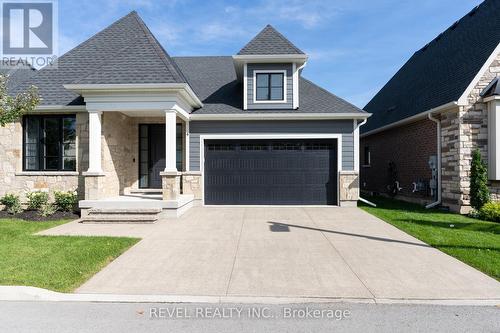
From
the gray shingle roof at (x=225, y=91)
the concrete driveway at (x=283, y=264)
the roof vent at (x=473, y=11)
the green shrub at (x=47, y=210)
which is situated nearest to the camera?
the concrete driveway at (x=283, y=264)

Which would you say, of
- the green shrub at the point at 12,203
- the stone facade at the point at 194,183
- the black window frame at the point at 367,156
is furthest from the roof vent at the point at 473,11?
the green shrub at the point at 12,203

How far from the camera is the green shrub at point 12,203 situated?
1103cm

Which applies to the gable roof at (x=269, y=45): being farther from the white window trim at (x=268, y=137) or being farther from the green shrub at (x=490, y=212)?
the green shrub at (x=490, y=212)

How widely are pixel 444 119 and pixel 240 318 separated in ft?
37.0

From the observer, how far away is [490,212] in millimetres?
10039

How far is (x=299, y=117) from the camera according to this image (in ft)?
41.4

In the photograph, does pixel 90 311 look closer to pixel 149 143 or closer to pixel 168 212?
pixel 168 212

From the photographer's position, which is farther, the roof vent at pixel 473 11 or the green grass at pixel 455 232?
the roof vent at pixel 473 11

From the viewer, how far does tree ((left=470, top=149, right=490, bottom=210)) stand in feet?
34.9

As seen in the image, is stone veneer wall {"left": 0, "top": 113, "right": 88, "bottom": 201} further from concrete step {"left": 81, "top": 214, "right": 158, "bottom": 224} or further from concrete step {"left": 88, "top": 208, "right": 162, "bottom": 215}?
concrete step {"left": 81, "top": 214, "right": 158, "bottom": 224}

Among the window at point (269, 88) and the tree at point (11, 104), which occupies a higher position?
the window at point (269, 88)

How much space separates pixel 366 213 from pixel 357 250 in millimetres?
4826

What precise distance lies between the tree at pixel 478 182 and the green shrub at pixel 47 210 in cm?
1351

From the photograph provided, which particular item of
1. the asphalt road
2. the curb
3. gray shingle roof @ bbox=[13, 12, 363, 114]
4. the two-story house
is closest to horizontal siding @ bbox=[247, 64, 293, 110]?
the two-story house
